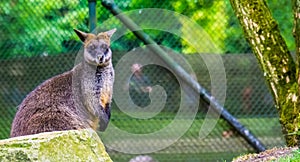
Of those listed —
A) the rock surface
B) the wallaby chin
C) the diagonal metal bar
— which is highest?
the rock surface

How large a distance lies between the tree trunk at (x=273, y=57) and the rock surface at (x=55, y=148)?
195cm

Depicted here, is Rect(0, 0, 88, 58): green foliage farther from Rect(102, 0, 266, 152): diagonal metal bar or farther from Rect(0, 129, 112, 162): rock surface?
Rect(0, 129, 112, 162): rock surface

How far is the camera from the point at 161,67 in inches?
321

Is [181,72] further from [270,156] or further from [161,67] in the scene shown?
[270,156]

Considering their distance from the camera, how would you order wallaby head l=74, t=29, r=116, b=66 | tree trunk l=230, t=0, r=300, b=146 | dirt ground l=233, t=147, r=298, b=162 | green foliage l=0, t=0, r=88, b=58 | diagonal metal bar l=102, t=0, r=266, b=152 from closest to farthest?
dirt ground l=233, t=147, r=298, b=162, tree trunk l=230, t=0, r=300, b=146, wallaby head l=74, t=29, r=116, b=66, diagonal metal bar l=102, t=0, r=266, b=152, green foliage l=0, t=0, r=88, b=58

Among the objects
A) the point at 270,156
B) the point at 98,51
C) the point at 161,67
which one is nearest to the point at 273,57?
the point at 270,156

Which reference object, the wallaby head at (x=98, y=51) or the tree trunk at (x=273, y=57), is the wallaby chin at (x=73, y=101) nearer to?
the wallaby head at (x=98, y=51)

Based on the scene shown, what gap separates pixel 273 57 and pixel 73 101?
2038 millimetres

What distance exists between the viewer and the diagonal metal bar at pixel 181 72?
803 cm

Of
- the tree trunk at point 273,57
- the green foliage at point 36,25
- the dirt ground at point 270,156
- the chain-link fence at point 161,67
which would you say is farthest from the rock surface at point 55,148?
the green foliage at point 36,25

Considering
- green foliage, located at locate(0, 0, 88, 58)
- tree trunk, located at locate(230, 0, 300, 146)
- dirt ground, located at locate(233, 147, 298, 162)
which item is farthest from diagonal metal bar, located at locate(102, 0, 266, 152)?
dirt ground, located at locate(233, 147, 298, 162)

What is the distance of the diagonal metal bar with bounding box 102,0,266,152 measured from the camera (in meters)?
8.03

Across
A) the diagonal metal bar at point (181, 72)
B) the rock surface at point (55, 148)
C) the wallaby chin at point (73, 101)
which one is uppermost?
the rock surface at point (55, 148)

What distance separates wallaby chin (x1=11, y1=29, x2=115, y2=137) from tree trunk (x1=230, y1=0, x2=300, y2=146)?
154 cm
